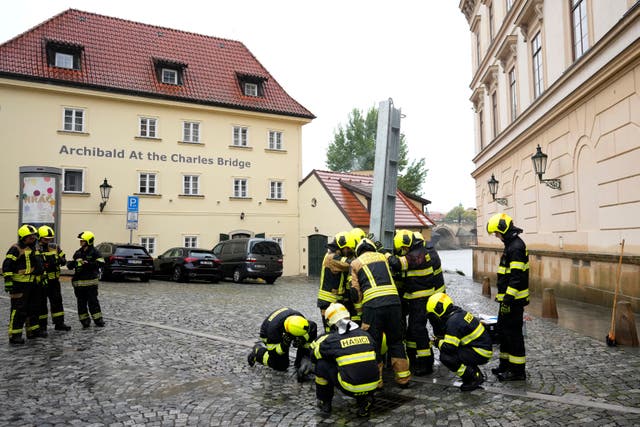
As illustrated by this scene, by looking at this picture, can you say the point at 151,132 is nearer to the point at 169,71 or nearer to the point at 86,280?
the point at 169,71

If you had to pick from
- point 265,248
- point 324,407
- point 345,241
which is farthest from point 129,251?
point 324,407

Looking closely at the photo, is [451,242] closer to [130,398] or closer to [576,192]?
[576,192]

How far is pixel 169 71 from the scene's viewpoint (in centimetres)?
2703

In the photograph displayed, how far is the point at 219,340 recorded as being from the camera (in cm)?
816

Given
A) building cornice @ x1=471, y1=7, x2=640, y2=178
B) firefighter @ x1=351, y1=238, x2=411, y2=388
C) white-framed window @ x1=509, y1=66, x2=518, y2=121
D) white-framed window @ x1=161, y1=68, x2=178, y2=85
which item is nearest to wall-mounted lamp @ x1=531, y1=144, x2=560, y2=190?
building cornice @ x1=471, y1=7, x2=640, y2=178

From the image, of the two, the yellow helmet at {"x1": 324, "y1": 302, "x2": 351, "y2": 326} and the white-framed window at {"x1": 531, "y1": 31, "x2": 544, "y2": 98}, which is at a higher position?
the white-framed window at {"x1": 531, "y1": 31, "x2": 544, "y2": 98}

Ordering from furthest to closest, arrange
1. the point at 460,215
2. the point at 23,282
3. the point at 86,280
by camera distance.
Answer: the point at 460,215 < the point at 86,280 < the point at 23,282

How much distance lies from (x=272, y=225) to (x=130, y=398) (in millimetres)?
22653

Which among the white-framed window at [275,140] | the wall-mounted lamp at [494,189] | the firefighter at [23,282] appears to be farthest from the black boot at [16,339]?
the white-framed window at [275,140]

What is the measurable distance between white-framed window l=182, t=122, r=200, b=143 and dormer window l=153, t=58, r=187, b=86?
7.99 feet

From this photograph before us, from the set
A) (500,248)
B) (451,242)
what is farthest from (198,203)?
(451,242)

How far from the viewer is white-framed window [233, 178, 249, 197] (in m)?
27.3

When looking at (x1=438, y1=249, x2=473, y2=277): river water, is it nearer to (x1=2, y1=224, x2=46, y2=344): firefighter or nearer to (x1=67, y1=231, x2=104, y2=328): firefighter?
(x1=67, y1=231, x2=104, y2=328): firefighter

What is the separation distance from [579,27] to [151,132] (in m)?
20.0
